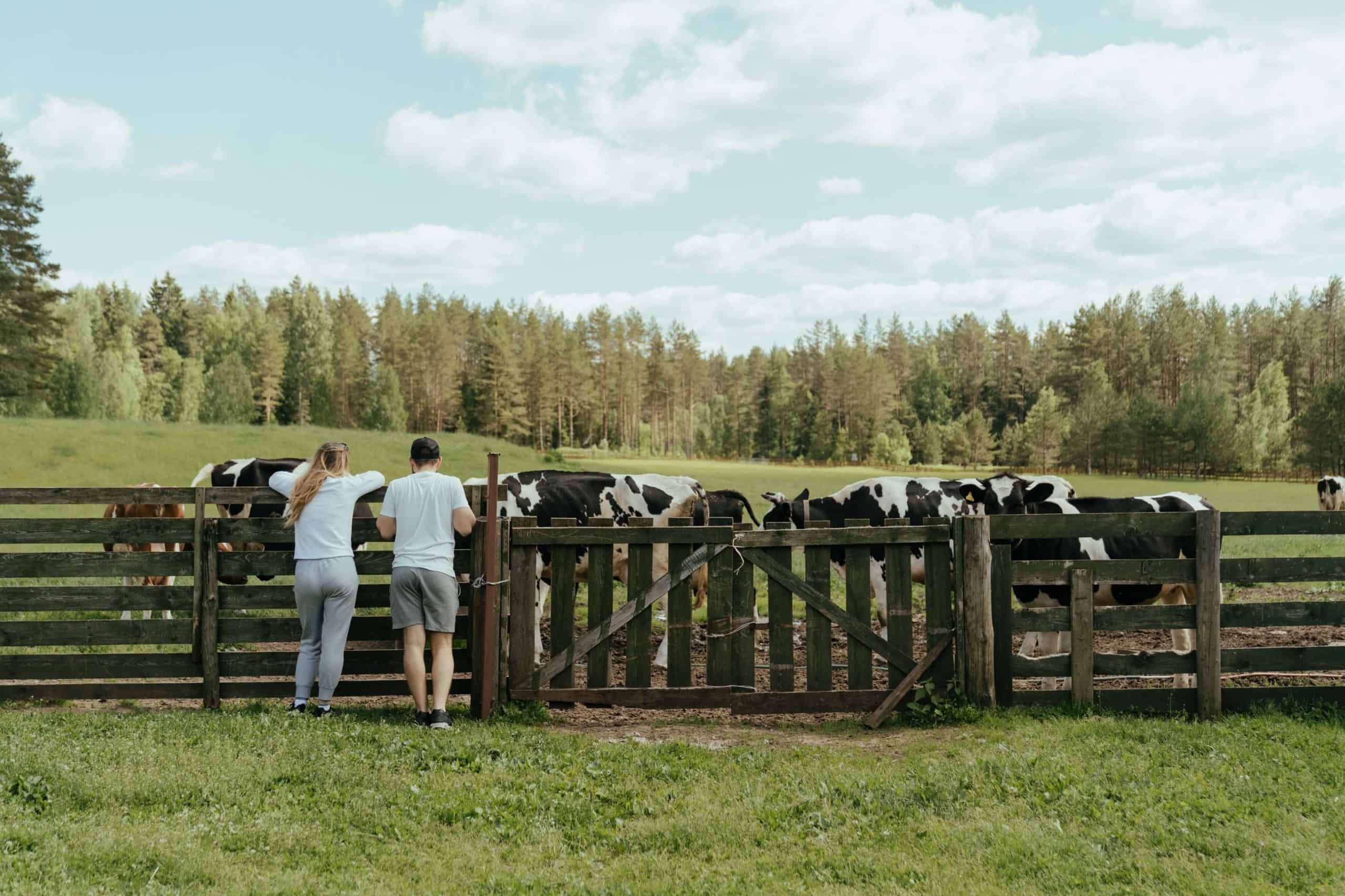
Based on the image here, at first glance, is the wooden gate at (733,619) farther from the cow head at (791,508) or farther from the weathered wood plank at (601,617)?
the cow head at (791,508)

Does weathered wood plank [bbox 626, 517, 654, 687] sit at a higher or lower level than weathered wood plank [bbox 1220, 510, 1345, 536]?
lower

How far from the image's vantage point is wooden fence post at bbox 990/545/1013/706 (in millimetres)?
7789

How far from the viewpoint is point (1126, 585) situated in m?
9.40

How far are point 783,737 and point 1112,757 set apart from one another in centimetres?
239

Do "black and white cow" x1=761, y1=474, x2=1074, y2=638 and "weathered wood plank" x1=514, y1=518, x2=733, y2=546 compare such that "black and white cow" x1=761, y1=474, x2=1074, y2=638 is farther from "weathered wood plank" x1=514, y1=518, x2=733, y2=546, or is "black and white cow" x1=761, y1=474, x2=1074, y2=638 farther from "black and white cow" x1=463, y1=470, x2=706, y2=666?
"weathered wood plank" x1=514, y1=518, x2=733, y2=546

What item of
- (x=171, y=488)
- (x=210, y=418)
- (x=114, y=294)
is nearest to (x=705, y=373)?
(x=210, y=418)

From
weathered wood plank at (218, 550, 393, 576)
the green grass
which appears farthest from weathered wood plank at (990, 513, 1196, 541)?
weathered wood plank at (218, 550, 393, 576)

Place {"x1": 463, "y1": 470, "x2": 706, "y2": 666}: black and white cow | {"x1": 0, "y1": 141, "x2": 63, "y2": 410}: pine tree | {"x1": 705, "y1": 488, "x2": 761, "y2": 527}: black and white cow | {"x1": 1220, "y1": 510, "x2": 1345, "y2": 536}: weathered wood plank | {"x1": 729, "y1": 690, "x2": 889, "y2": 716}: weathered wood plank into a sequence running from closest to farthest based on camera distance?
{"x1": 1220, "y1": 510, "x2": 1345, "y2": 536}: weathered wood plank
{"x1": 729, "y1": 690, "x2": 889, "y2": 716}: weathered wood plank
{"x1": 463, "y1": 470, "x2": 706, "y2": 666}: black and white cow
{"x1": 705, "y1": 488, "x2": 761, "y2": 527}: black and white cow
{"x1": 0, "y1": 141, "x2": 63, "y2": 410}: pine tree

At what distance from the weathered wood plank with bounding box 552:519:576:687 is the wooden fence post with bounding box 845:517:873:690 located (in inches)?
92.4

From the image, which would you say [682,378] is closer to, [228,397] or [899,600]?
[228,397]

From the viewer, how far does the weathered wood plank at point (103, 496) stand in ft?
26.2

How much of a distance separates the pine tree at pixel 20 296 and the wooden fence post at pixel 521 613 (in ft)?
188

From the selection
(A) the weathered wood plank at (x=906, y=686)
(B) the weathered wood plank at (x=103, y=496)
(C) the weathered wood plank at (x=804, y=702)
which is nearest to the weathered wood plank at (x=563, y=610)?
(C) the weathered wood plank at (x=804, y=702)

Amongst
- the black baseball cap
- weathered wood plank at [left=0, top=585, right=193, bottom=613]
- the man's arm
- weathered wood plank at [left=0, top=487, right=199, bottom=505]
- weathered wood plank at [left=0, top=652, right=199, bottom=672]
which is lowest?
weathered wood plank at [left=0, top=652, right=199, bottom=672]
